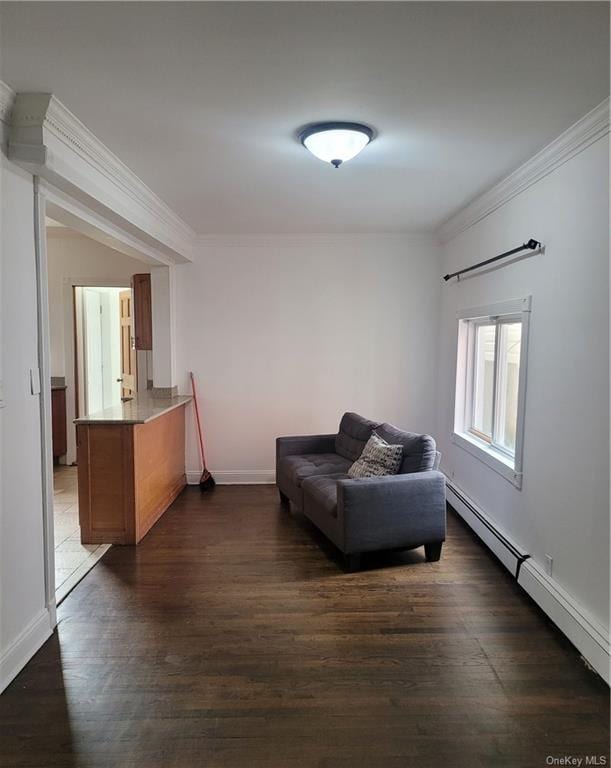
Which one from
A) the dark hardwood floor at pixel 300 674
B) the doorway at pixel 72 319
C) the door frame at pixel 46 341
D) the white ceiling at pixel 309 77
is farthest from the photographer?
the doorway at pixel 72 319

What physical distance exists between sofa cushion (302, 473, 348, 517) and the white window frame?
1.11m

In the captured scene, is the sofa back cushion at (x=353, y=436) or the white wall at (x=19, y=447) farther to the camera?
the sofa back cushion at (x=353, y=436)

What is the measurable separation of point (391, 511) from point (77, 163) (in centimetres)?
262

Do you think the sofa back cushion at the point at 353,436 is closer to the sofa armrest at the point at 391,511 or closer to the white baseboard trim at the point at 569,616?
the sofa armrest at the point at 391,511

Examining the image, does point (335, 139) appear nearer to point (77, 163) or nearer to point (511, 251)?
point (77, 163)

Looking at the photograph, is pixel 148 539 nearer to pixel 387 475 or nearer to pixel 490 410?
pixel 387 475

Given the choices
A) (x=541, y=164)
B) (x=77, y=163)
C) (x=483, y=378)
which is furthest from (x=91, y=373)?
(x=541, y=164)

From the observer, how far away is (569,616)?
2396 mm

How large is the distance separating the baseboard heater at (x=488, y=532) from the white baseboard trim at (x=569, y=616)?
106 mm

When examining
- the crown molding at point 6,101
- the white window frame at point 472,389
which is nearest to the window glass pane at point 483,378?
the white window frame at point 472,389

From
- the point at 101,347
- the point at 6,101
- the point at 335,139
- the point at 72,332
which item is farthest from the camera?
the point at 101,347

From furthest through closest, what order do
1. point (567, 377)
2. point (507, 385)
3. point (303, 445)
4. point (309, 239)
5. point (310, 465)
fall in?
point (309, 239) < point (303, 445) < point (310, 465) < point (507, 385) < point (567, 377)

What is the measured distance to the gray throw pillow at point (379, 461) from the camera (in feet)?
11.3

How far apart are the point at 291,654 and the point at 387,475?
4.59ft
